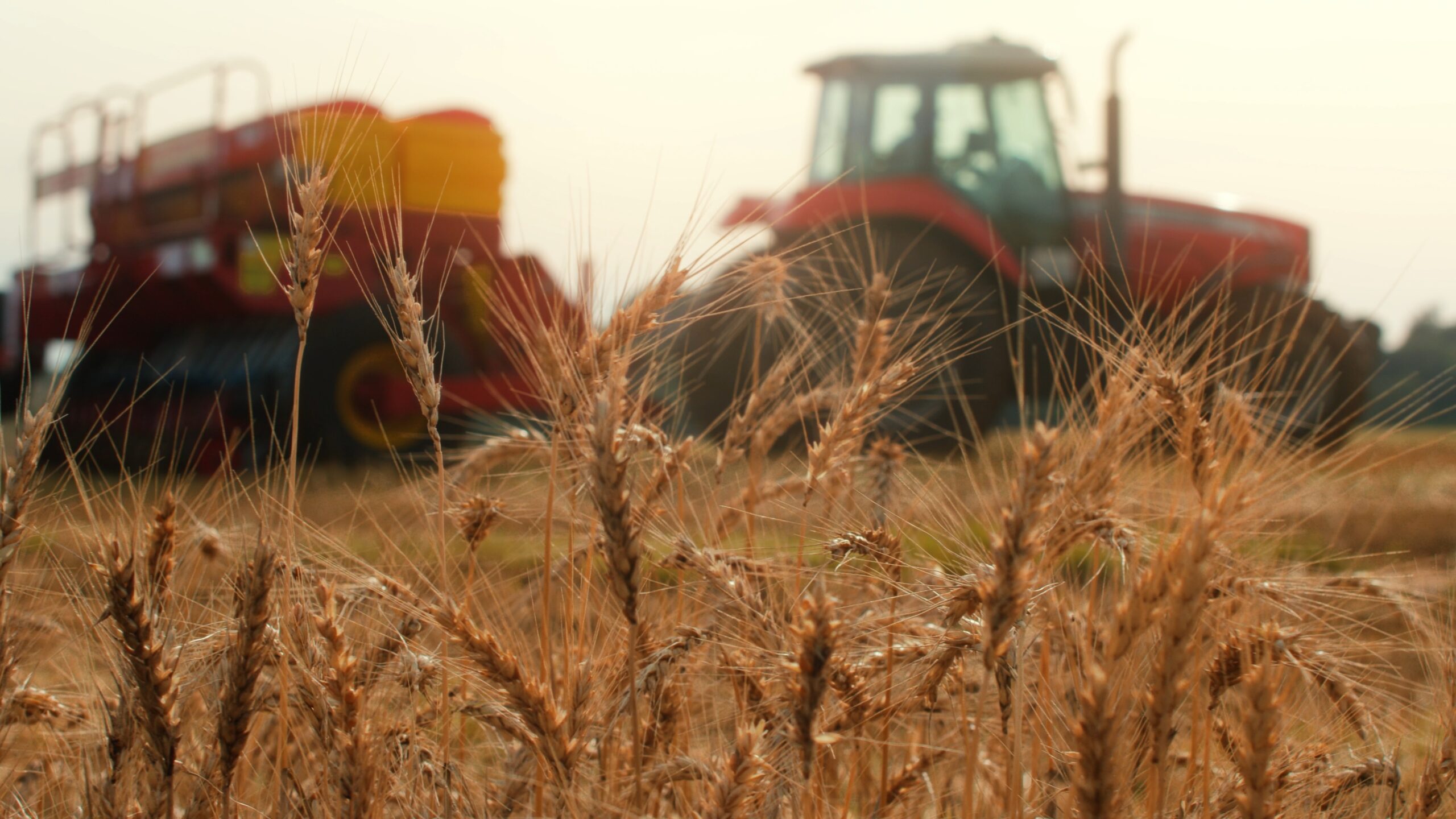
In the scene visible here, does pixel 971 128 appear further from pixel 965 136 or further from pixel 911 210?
pixel 911 210

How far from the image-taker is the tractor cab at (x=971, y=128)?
6711mm

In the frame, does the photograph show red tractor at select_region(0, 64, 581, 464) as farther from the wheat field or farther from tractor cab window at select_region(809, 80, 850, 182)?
the wheat field

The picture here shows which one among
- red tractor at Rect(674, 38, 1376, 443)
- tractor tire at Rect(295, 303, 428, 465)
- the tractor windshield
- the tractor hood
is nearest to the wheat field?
red tractor at Rect(674, 38, 1376, 443)

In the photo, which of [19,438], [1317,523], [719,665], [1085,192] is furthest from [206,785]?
[1085,192]

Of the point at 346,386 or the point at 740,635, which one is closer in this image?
the point at 740,635

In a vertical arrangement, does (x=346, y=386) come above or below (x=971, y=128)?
below

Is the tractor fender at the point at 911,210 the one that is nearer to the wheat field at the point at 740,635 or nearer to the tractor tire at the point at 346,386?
the tractor tire at the point at 346,386

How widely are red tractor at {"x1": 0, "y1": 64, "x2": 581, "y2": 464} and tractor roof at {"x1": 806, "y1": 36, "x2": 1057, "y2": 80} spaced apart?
7.89ft

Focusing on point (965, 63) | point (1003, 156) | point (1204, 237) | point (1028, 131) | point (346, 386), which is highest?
point (965, 63)

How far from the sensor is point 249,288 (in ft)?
21.7

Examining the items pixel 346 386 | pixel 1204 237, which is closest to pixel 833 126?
pixel 1204 237

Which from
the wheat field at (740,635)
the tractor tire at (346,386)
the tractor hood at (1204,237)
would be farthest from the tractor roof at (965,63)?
the wheat field at (740,635)

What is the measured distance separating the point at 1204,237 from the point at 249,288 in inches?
232

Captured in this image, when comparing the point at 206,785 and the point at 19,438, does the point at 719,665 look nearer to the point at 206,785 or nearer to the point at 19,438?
the point at 206,785
